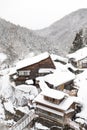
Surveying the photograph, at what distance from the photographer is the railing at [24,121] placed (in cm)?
3522

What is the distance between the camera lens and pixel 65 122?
34969 millimetres

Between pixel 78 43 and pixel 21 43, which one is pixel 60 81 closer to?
pixel 78 43

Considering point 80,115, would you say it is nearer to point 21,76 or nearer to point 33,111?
point 33,111

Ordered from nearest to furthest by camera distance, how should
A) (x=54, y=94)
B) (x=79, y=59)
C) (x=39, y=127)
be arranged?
(x=54, y=94) < (x=39, y=127) < (x=79, y=59)

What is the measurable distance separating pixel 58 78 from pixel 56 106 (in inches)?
302

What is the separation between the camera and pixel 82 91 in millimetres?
39156

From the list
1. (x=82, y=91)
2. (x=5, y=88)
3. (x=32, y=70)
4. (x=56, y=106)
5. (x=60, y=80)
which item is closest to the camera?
(x=56, y=106)

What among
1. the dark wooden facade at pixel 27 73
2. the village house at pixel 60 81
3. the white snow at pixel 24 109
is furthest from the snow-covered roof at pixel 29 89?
the white snow at pixel 24 109

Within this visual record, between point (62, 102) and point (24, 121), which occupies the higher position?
point (62, 102)

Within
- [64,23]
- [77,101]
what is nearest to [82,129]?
[77,101]

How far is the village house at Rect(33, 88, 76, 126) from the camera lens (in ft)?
114

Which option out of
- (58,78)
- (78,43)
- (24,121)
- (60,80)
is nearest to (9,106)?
(24,121)

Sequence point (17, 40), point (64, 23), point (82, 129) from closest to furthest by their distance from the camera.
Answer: point (82, 129) → point (17, 40) → point (64, 23)

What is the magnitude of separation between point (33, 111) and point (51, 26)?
131833 mm
